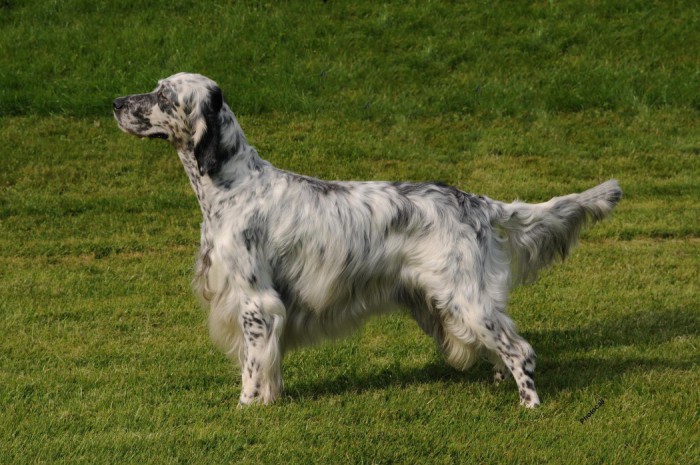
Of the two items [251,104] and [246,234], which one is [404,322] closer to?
[246,234]

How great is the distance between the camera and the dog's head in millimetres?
6320

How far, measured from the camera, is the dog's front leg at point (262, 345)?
20.9 ft

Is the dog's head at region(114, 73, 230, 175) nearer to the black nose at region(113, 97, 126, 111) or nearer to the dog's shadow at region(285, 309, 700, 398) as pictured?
the black nose at region(113, 97, 126, 111)

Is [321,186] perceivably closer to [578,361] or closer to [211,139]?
[211,139]

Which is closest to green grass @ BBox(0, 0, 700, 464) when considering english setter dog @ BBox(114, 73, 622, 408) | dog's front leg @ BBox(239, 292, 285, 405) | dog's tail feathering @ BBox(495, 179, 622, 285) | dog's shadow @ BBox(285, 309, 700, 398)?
dog's shadow @ BBox(285, 309, 700, 398)

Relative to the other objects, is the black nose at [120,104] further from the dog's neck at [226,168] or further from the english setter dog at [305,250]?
the dog's neck at [226,168]

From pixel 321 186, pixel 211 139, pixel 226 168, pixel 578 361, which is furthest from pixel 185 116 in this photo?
pixel 578 361

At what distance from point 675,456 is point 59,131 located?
31.0 ft

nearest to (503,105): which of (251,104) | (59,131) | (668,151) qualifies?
(668,151)

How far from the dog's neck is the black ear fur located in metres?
0.04

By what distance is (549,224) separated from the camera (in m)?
6.96

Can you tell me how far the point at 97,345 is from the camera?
7.70 metres

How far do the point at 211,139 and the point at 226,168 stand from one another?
8.3 inches

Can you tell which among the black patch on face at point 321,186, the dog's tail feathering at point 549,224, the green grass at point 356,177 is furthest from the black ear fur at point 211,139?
the dog's tail feathering at point 549,224
